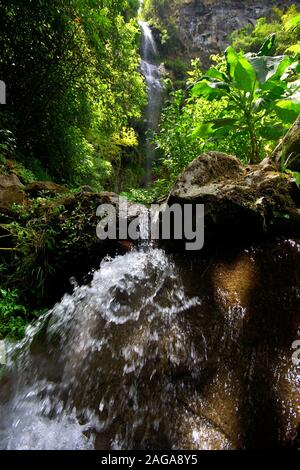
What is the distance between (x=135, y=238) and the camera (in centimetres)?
336

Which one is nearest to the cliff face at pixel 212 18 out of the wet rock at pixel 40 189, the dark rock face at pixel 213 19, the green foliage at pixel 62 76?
the dark rock face at pixel 213 19

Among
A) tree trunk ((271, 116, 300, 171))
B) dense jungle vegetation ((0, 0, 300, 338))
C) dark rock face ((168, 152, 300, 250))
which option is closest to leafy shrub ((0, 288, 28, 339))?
dense jungle vegetation ((0, 0, 300, 338))

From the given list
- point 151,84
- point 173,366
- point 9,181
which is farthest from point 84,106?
point 151,84

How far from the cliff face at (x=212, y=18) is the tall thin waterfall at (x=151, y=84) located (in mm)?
4012

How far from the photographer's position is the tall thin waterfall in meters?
13.6

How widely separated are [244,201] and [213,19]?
24.6 m

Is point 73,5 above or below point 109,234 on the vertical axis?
above

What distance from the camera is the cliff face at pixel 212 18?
2056cm

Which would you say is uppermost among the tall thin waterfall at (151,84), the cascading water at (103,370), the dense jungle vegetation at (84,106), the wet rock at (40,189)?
the tall thin waterfall at (151,84)

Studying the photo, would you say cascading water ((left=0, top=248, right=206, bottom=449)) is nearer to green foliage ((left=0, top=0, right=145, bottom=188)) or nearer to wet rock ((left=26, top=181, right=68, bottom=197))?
wet rock ((left=26, top=181, right=68, bottom=197))

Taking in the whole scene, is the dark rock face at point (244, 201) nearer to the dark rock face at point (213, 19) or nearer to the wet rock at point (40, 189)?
the wet rock at point (40, 189)
